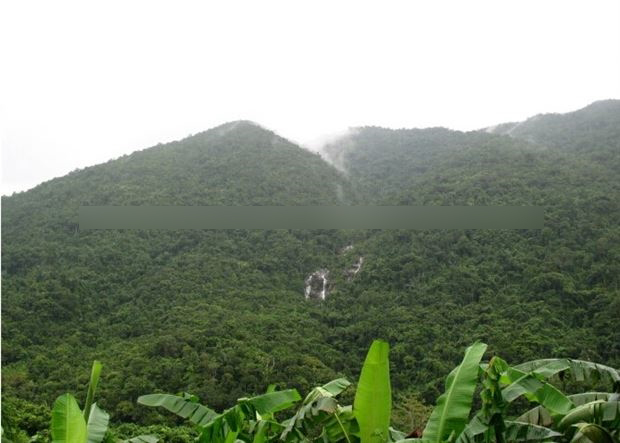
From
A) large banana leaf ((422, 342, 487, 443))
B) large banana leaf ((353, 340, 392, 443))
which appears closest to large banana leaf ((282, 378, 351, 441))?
large banana leaf ((353, 340, 392, 443))

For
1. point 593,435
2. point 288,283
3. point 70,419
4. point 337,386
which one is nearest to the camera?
point 593,435

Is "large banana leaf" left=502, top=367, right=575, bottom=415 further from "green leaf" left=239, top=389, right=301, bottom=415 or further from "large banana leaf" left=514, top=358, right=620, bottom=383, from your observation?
"green leaf" left=239, top=389, right=301, bottom=415

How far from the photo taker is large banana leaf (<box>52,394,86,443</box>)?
9.66 feet

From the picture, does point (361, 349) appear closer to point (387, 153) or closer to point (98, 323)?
point (98, 323)

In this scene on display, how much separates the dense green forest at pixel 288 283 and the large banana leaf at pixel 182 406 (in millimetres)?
5280

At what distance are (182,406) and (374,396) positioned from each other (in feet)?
4.03

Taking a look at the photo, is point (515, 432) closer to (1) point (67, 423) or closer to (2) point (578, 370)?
(2) point (578, 370)

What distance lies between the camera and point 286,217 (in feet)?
32.2

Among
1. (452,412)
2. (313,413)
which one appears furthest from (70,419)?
(452,412)

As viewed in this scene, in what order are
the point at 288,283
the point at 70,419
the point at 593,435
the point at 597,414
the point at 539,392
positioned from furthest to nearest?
the point at 288,283 → the point at 539,392 → the point at 70,419 → the point at 597,414 → the point at 593,435

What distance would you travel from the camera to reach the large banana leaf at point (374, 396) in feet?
9.91

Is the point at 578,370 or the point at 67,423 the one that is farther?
the point at 578,370

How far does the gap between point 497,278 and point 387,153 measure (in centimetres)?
2717

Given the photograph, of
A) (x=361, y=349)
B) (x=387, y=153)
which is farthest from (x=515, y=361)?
(x=387, y=153)
